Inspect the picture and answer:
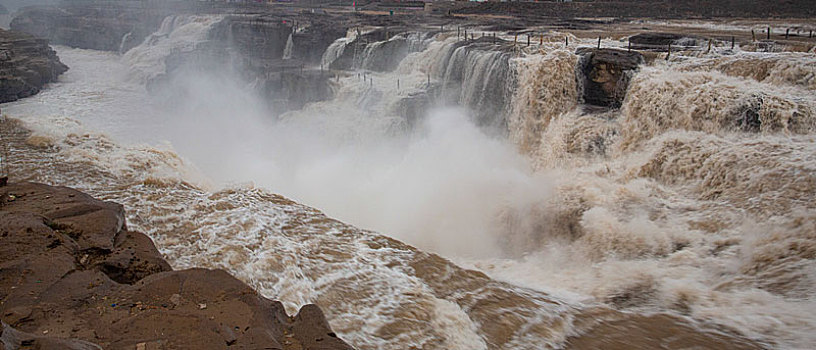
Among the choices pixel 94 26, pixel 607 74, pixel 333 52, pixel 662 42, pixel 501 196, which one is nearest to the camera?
pixel 501 196

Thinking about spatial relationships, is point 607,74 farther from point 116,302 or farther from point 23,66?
point 23,66

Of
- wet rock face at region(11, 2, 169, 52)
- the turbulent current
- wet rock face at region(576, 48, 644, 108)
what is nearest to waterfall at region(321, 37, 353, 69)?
the turbulent current

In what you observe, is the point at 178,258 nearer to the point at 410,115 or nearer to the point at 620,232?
the point at 620,232

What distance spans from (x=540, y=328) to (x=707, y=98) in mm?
6696

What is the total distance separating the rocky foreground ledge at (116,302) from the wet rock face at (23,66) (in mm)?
19997

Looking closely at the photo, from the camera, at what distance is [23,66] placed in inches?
874

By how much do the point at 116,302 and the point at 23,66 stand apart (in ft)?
80.5

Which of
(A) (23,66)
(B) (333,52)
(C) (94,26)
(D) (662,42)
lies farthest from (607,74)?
(C) (94,26)

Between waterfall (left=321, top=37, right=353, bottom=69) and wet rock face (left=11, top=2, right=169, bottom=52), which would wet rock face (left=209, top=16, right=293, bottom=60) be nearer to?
waterfall (left=321, top=37, right=353, bottom=69)

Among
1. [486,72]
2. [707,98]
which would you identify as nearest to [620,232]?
[707,98]

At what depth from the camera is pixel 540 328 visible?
196 inches

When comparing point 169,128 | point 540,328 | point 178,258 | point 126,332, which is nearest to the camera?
point 126,332

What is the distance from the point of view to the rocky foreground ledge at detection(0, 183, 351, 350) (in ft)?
11.1

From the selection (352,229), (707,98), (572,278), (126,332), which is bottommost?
(572,278)
